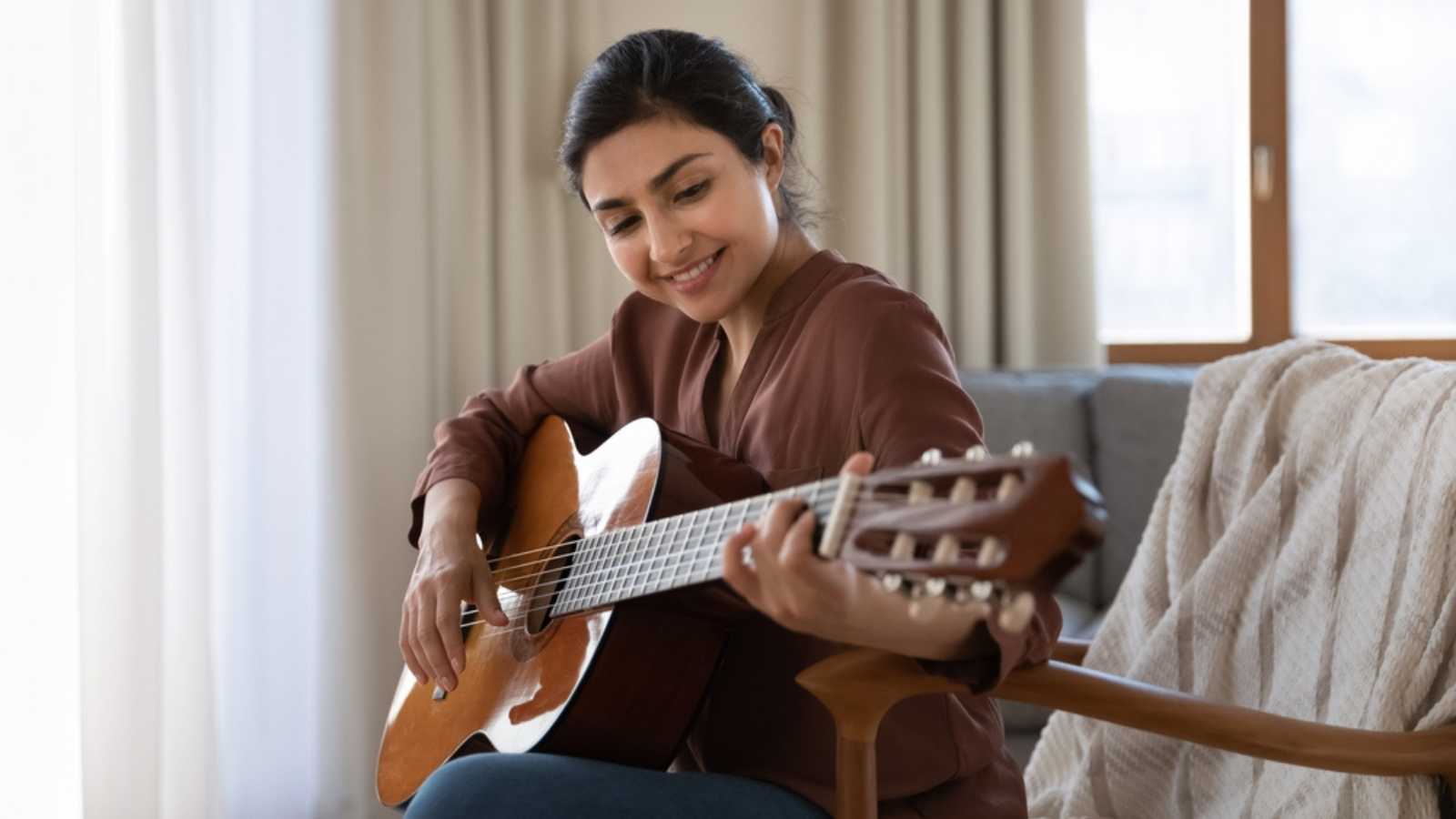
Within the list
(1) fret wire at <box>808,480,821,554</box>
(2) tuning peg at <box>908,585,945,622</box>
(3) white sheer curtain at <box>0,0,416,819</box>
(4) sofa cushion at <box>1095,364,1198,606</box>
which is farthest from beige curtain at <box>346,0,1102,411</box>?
(2) tuning peg at <box>908,585,945,622</box>

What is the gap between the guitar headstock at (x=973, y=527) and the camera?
75cm

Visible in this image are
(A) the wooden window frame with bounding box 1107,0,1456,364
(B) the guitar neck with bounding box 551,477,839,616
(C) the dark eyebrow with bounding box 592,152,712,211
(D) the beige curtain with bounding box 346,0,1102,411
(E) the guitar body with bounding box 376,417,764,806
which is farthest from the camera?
(A) the wooden window frame with bounding box 1107,0,1456,364

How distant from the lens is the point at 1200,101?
3371 mm

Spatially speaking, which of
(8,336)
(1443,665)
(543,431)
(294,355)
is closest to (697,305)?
(543,431)

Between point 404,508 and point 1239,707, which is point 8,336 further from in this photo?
point 1239,707

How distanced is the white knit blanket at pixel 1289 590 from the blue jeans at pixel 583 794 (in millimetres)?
531

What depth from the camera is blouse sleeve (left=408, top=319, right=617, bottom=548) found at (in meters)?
1.64

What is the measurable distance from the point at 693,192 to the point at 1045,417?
145cm

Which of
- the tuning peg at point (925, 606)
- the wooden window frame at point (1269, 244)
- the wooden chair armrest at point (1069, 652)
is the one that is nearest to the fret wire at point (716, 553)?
the tuning peg at point (925, 606)

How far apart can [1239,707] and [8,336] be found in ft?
5.96

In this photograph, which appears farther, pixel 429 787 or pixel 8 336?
pixel 8 336

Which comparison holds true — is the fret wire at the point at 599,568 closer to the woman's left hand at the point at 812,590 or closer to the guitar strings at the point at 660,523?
the guitar strings at the point at 660,523

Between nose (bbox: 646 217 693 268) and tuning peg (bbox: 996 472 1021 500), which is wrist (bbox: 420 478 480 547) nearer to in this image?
nose (bbox: 646 217 693 268)

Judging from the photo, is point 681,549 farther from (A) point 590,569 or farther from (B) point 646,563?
(A) point 590,569
